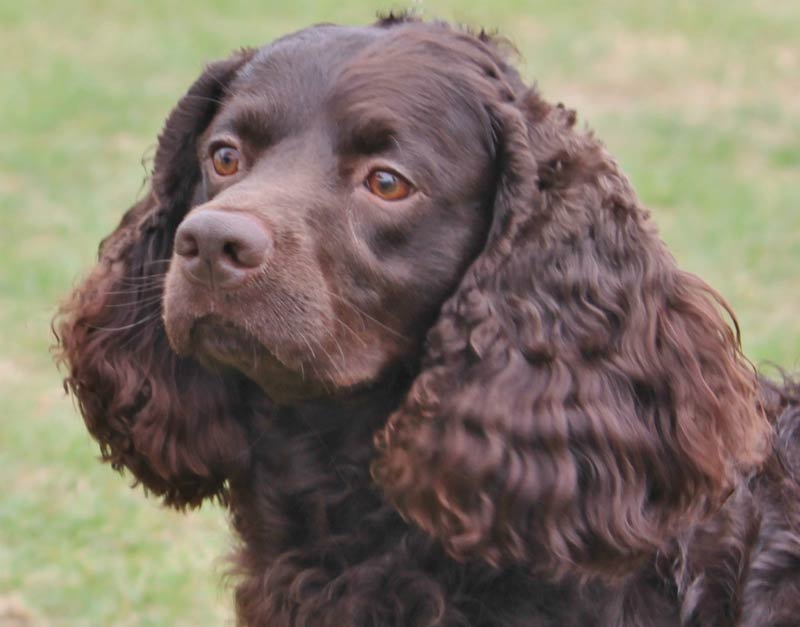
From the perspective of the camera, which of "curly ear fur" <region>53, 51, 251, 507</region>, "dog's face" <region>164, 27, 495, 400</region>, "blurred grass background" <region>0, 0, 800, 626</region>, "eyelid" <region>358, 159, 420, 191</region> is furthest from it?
"blurred grass background" <region>0, 0, 800, 626</region>

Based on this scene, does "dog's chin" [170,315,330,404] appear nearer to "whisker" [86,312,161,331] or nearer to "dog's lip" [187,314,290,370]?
"dog's lip" [187,314,290,370]

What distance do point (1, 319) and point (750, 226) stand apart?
15.2 feet

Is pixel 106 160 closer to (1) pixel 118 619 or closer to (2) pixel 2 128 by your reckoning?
(2) pixel 2 128

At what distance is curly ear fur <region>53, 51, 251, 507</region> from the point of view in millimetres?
3672

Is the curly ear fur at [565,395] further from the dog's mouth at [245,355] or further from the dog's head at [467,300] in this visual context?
the dog's mouth at [245,355]

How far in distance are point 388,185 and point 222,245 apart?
458 mm

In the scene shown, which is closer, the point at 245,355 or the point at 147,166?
the point at 245,355

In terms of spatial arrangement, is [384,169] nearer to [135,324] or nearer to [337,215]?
[337,215]

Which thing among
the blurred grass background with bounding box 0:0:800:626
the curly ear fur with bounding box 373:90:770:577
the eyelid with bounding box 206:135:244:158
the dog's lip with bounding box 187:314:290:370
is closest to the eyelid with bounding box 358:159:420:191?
the curly ear fur with bounding box 373:90:770:577

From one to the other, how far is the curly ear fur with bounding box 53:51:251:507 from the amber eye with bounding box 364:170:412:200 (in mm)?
602

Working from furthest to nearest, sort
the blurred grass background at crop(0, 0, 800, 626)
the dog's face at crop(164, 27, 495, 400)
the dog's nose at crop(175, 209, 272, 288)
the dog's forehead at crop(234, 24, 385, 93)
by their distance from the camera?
the blurred grass background at crop(0, 0, 800, 626) → the dog's forehead at crop(234, 24, 385, 93) → the dog's face at crop(164, 27, 495, 400) → the dog's nose at crop(175, 209, 272, 288)

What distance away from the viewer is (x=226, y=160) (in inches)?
137

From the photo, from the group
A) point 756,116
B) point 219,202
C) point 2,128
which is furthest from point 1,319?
point 756,116

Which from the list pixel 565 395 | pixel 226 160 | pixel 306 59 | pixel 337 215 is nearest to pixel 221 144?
pixel 226 160
